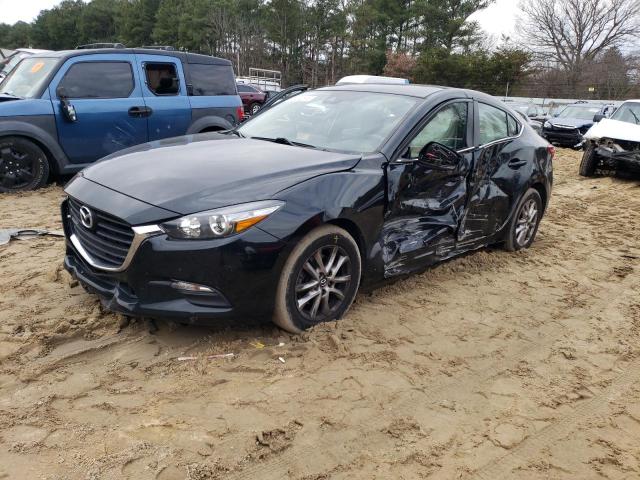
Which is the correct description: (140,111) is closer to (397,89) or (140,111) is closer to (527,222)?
(397,89)

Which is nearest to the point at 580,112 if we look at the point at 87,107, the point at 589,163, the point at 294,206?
the point at 589,163

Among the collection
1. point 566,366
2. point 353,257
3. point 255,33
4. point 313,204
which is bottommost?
point 566,366

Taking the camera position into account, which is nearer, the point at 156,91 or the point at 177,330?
the point at 177,330

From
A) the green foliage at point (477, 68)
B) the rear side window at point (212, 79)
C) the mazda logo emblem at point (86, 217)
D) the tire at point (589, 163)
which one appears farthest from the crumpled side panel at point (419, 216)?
the green foliage at point (477, 68)

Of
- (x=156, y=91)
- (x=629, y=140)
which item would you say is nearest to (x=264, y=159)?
(x=156, y=91)

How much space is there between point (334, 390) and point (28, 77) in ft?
22.6

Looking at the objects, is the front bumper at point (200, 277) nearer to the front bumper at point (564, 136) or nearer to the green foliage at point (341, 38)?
the front bumper at point (564, 136)

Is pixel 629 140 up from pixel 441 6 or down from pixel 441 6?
down

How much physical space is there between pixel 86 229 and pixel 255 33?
53455mm

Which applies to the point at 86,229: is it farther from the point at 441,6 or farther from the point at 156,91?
the point at 441,6

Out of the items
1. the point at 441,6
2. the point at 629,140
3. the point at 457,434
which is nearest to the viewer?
the point at 457,434

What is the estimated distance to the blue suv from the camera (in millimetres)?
7020

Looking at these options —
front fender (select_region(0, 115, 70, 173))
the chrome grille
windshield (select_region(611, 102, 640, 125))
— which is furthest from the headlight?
windshield (select_region(611, 102, 640, 125))

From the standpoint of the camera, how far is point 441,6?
4297 cm
